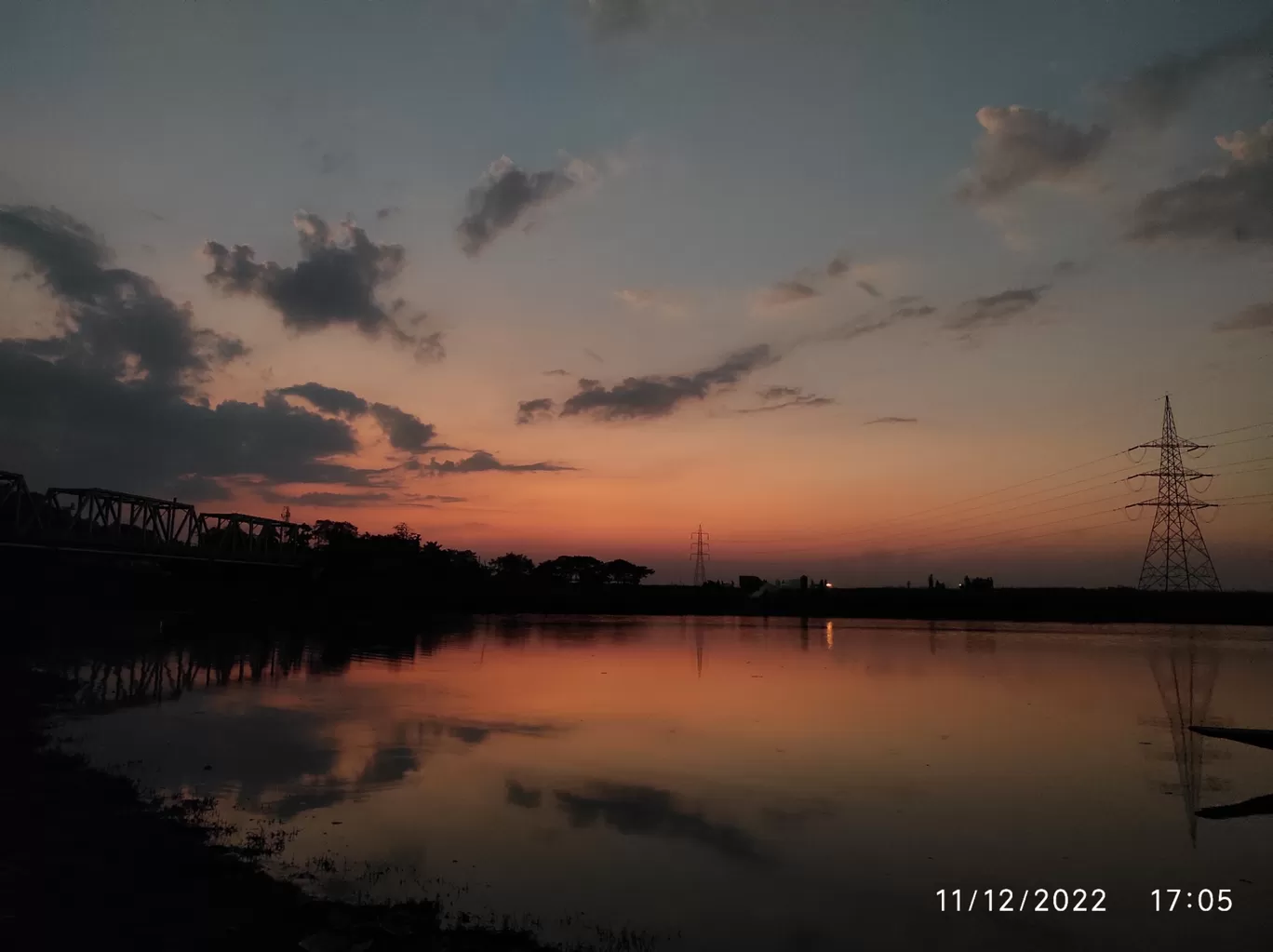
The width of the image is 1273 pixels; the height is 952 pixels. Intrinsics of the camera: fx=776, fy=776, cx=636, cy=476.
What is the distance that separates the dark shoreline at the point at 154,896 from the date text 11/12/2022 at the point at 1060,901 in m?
7.61

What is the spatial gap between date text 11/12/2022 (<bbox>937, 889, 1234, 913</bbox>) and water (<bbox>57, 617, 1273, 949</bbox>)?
116 mm

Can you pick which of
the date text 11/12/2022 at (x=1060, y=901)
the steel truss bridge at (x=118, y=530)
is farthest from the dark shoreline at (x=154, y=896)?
the steel truss bridge at (x=118, y=530)

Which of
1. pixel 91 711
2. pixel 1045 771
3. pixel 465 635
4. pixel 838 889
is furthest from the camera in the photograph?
pixel 465 635

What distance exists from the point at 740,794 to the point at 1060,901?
7.68 metres

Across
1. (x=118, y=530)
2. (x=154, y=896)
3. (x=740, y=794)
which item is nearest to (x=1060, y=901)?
(x=740, y=794)

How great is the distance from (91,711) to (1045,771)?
3104 centimetres

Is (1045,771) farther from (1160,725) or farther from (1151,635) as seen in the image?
(1151,635)

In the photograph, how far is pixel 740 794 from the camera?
19.5 metres

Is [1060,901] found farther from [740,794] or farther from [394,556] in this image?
[394,556]

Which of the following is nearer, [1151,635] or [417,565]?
[1151,635]

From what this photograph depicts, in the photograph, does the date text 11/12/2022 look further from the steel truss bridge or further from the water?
the steel truss bridge

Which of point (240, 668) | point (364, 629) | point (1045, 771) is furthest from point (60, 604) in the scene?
point (1045, 771)

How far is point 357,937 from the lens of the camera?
9.79 metres

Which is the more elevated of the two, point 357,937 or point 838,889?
point 357,937
